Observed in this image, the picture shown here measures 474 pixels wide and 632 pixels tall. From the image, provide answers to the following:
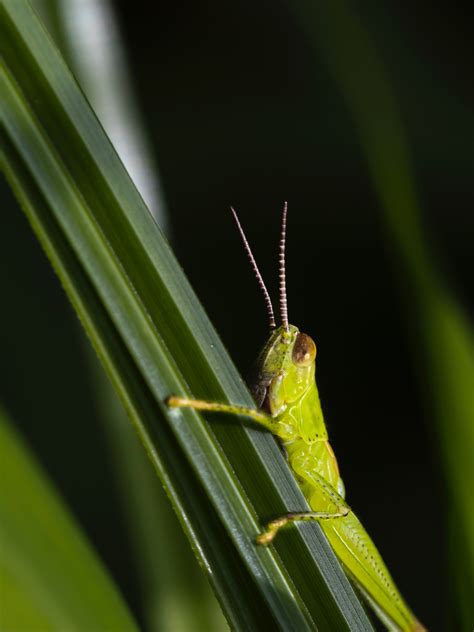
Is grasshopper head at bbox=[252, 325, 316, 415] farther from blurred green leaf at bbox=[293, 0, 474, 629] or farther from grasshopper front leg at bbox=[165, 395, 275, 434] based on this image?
grasshopper front leg at bbox=[165, 395, 275, 434]

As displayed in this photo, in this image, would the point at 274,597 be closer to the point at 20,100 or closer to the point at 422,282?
the point at 422,282

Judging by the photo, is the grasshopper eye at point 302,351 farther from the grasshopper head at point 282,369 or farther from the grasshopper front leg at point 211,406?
the grasshopper front leg at point 211,406

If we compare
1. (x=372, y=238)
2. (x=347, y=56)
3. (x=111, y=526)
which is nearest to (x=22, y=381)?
(x=111, y=526)

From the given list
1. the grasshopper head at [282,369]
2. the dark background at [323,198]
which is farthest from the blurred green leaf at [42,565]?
the dark background at [323,198]

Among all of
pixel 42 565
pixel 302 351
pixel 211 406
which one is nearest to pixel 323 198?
pixel 302 351

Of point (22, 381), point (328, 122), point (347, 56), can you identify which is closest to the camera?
point (347, 56)
